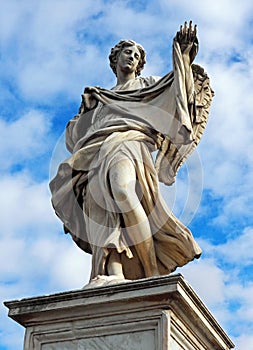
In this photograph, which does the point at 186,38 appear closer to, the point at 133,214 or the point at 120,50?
the point at 120,50

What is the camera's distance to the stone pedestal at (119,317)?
19.6 feet

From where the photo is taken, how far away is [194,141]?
26.0ft

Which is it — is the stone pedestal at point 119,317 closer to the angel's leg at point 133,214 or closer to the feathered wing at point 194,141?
the angel's leg at point 133,214

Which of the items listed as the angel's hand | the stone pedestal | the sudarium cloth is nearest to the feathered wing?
the sudarium cloth

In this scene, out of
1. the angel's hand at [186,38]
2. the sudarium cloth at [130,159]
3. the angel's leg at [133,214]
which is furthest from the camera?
the angel's hand at [186,38]

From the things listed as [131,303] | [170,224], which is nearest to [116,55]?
[170,224]

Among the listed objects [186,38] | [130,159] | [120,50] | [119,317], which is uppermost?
[120,50]

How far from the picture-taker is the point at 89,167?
289 inches

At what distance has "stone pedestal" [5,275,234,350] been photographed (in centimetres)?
→ 598

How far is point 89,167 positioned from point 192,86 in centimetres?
131

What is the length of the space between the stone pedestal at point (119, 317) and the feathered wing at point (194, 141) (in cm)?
172

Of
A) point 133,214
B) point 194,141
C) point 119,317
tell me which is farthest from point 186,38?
point 119,317

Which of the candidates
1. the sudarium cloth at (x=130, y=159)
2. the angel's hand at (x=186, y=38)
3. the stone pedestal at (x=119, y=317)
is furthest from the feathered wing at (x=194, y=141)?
the stone pedestal at (x=119, y=317)

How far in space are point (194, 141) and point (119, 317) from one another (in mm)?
2435
